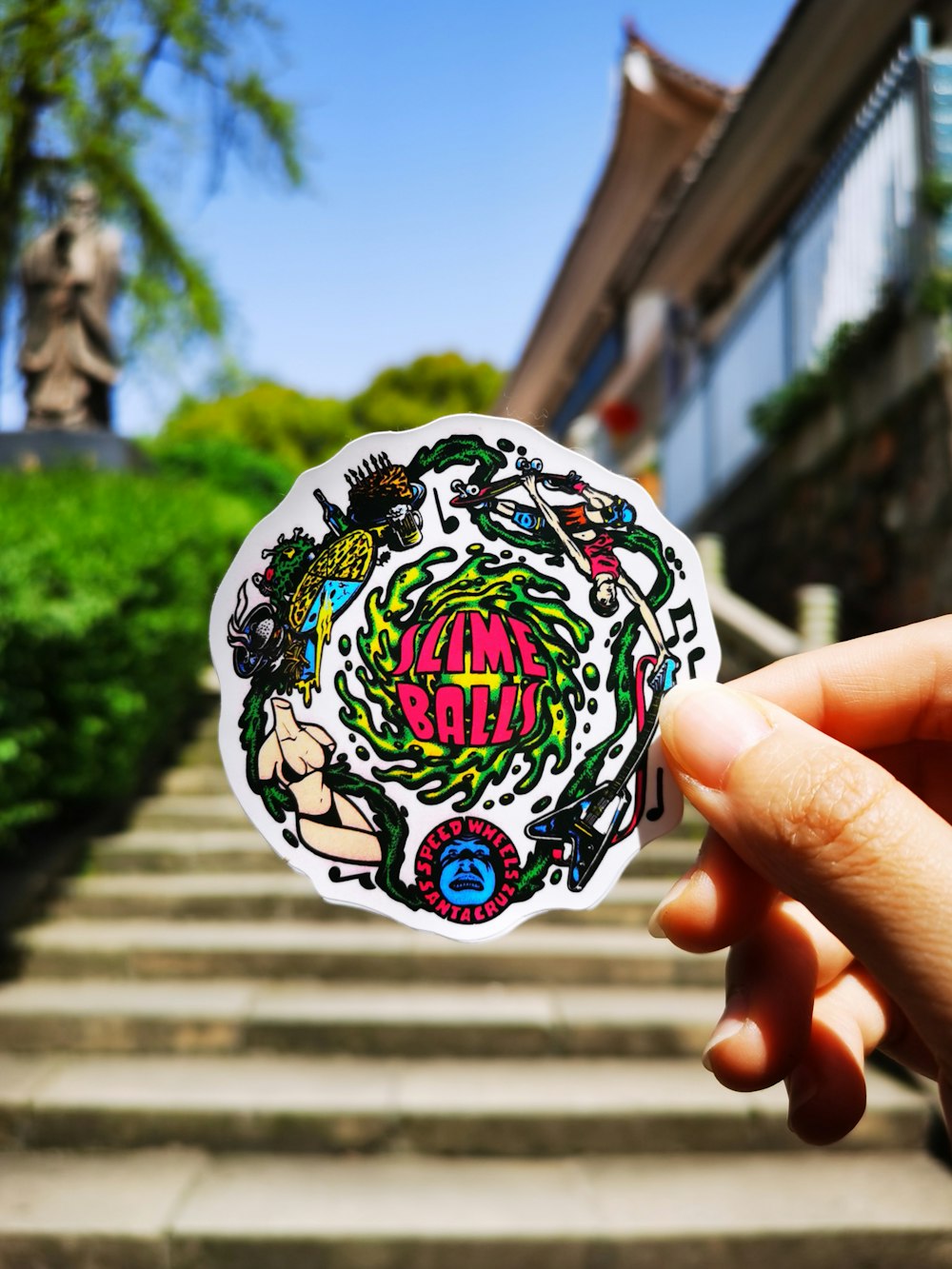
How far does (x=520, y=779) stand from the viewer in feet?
3.43

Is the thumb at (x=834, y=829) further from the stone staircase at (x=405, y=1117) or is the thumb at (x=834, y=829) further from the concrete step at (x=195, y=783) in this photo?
the concrete step at (x=195, y=783)

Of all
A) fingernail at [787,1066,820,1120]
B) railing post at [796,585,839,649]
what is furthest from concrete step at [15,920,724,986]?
fingernail at [787,1066,820,1120]

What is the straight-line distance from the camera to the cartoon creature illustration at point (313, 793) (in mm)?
1028

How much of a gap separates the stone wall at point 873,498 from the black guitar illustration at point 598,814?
337cm

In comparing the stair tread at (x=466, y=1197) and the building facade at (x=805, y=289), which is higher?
the building facade at (x=805, y=289)

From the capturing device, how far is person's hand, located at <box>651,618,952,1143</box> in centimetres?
93

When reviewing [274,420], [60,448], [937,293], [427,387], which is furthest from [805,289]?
[274,420]

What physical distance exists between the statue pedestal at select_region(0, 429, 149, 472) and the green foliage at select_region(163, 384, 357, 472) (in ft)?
26.6

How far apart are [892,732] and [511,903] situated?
0.55 m

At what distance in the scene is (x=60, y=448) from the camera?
7539mm

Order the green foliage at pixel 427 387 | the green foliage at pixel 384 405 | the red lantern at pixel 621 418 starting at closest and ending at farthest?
the red lantern at pixel 621 418, the green foliage at pixel 384 405, the green foliage at pixel 427 387

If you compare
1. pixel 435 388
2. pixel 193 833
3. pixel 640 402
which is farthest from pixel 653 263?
pixel 435 388

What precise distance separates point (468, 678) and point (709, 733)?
265mm

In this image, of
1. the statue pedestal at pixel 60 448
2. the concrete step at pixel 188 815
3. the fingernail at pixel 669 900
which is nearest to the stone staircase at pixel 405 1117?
the concrete step at pixel 188 815
